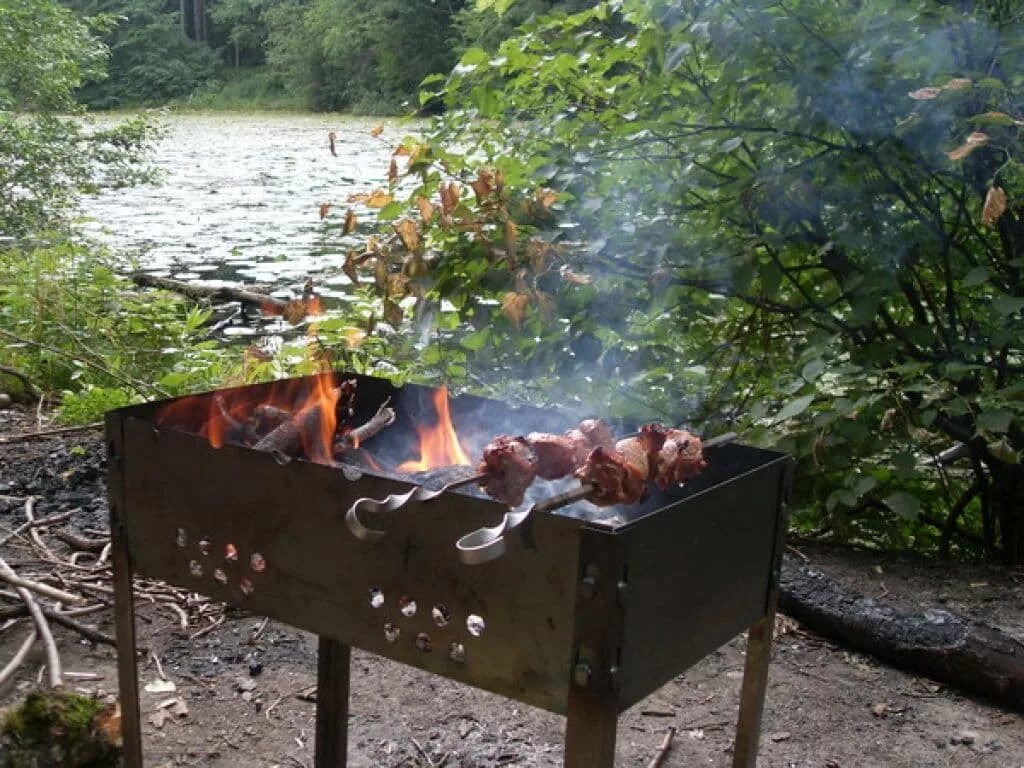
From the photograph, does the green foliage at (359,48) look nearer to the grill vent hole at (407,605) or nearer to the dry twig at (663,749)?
the dry twig at (663,749)

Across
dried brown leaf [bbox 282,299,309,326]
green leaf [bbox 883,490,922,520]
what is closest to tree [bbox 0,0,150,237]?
dried brown leaf [bbox 282,299,309,326]

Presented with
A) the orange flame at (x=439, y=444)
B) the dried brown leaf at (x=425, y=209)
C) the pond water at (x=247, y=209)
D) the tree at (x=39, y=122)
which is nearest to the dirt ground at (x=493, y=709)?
the orange flame at (x=439, y=444)

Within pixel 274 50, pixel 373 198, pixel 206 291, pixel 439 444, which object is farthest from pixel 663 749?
pixel 274 50

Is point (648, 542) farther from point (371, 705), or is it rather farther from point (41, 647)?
point (41, 647)

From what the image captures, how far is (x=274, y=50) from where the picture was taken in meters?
31.0

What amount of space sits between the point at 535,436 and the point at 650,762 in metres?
1.07

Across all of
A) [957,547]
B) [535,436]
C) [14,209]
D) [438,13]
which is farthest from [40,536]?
[438,13]

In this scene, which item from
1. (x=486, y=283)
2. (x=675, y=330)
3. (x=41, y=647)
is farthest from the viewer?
(x=675, y=330)

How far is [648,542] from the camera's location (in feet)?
4.96

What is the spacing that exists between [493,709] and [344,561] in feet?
3.55

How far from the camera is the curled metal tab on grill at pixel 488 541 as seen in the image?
1399 millimetres

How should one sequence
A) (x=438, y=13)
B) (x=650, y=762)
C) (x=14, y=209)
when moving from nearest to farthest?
(x=650, y=762) → (x=14, y=209) → (x=438, y=13)

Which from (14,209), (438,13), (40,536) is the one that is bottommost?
(40,536)

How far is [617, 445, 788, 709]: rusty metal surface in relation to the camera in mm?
1522
